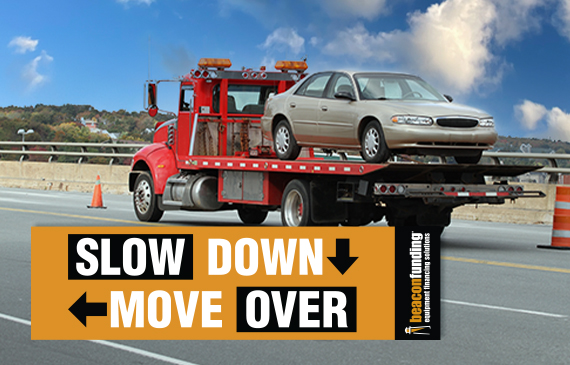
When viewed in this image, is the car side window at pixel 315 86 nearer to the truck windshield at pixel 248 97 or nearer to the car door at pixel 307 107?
the car door at pixel 307 107

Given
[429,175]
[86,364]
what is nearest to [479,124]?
[429,175]

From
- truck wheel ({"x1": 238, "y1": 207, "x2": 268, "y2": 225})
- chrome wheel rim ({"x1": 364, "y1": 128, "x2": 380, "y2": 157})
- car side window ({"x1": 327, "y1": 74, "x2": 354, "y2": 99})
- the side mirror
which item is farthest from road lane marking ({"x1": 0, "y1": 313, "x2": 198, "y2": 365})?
truck wheel ({"x1": 238, "y1": 207, "x2": 268, "y2": 225})

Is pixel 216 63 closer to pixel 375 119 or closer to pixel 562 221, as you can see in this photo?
pixel 375 119

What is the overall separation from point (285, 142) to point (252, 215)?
3.47 meters

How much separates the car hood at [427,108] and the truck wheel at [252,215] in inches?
210

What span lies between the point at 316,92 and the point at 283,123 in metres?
0.87

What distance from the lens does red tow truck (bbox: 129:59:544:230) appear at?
1182 cm

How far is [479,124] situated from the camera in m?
11.8

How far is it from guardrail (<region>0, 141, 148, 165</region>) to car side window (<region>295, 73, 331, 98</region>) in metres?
14.6

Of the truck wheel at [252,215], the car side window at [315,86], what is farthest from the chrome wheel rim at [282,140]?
the truck wheel at [252,215]

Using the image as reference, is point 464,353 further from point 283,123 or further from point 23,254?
point 283,123

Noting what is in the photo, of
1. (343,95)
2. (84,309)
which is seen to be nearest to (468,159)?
(343,95)

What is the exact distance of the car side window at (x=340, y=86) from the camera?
1268 centimetres

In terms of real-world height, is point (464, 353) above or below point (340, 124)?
below
